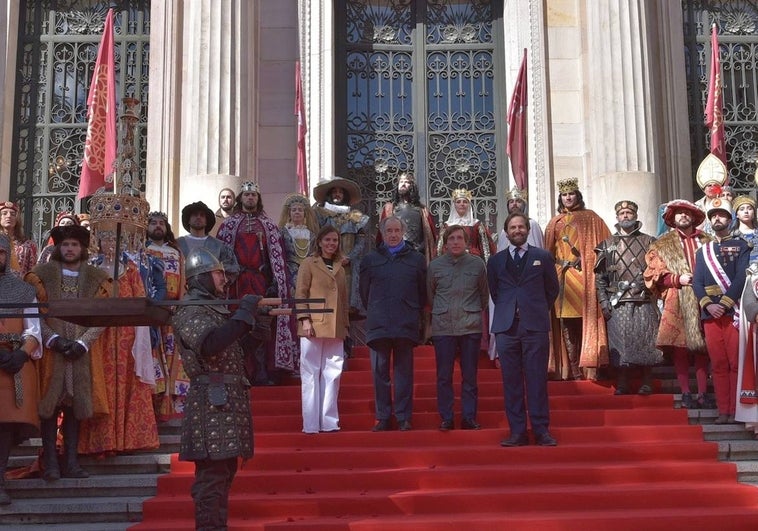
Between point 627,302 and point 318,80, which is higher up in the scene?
point 318,80

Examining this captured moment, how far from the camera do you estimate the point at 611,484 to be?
7.91 meters

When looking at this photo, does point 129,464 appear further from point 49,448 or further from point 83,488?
point 49,448

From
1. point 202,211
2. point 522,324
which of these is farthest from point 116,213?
point 522,324

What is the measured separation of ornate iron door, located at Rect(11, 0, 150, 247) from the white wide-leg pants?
223 inches

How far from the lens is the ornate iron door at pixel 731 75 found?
14.3 meters

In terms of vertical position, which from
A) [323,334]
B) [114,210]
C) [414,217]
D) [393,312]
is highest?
[414,217]

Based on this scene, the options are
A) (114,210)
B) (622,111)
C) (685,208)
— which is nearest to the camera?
(114,210)

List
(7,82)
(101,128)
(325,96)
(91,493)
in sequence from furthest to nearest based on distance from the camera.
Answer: (7,82)
(325,96)
(101,128)
(91,493)

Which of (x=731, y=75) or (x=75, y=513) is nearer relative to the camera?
(x=75, y=513)

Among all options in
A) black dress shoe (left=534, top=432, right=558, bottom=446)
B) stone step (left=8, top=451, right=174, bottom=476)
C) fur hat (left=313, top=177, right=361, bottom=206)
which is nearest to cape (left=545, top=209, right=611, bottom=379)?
black dress shoe (left=534, top=432, right=558, bottom=446)

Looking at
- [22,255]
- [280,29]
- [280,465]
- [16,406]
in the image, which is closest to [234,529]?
[280,465]

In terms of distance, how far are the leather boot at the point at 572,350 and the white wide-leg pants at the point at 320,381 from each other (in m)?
2.35

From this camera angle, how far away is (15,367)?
7.79 metres

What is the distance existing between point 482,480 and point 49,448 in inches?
129
